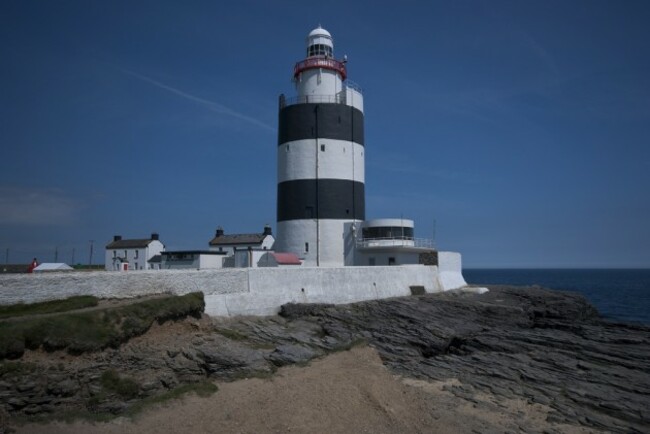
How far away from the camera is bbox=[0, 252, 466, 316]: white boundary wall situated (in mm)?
15336

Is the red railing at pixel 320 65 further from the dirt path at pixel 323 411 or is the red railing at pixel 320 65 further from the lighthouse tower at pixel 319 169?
the dirt path at pixel 323 411

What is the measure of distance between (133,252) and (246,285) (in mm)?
26050

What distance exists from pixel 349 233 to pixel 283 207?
15.0 feet

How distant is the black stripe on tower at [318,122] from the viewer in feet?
96.5

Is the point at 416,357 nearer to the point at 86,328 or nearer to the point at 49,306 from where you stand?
the point at 86,328

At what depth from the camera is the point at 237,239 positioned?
43500mm

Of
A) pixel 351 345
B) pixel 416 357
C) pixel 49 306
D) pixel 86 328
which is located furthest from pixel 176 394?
pixel 416 357

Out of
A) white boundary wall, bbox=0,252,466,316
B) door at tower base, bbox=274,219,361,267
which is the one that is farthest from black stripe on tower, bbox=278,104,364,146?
white boundary wall, bbox=0,252,466,316

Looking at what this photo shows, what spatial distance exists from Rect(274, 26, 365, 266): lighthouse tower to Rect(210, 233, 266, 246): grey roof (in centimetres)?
1185

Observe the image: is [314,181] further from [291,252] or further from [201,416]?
[201,416]

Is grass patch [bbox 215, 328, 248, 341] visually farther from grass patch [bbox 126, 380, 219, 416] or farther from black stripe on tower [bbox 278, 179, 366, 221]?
black stripe on tower [bbox 278, 179, 366, 221]

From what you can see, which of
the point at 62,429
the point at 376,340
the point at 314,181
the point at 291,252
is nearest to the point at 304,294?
the point at 376,340

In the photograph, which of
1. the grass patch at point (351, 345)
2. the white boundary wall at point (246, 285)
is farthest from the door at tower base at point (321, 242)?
the grass patch at point (351, 345)

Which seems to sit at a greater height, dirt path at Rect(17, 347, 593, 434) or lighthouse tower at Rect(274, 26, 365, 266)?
lighthouse tower at Rect(274, 26, 365, 266)
